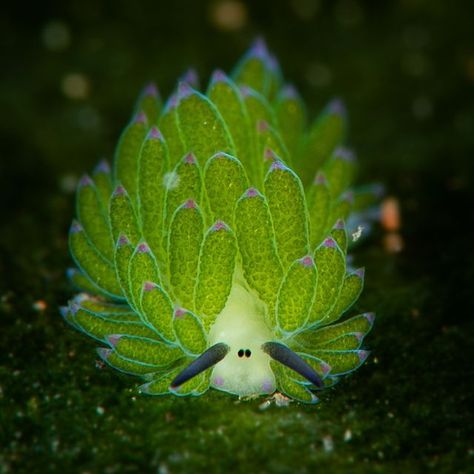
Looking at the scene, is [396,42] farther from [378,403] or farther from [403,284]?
[378,403]

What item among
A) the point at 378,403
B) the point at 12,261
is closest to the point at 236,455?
the point at 378,403

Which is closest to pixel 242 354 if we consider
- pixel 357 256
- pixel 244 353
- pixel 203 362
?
pixel 244 353

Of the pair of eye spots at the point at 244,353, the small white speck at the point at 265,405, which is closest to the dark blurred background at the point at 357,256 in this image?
the small white speck at the point at 265,405

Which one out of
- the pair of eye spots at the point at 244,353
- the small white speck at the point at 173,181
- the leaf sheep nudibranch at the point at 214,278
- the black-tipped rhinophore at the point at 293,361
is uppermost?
the small white speck at the point at 173,181

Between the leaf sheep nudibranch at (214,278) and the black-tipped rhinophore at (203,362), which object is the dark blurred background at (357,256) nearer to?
the leaf sheep nudibranch at (214,278)

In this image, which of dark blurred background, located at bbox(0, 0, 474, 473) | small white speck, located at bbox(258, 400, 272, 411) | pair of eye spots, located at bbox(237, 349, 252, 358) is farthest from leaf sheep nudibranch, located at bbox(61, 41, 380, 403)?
dark blurred background, located at bbox(0, 0, 474, 473)

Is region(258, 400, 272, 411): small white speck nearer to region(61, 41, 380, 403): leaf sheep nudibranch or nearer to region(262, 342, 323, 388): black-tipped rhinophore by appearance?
region(61, 41, 380, 403): leaf sheep nudibranch
